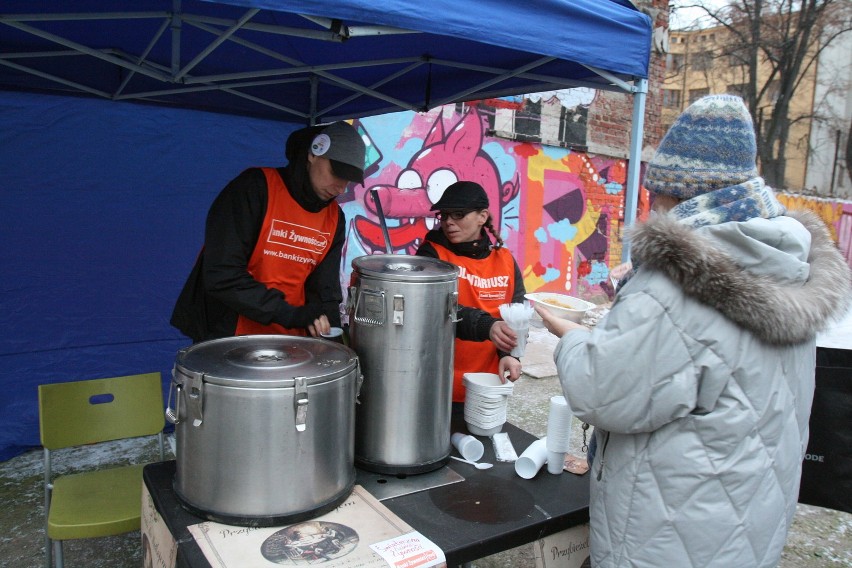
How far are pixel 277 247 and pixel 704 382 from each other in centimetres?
158

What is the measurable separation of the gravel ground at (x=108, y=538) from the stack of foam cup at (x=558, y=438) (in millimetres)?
454

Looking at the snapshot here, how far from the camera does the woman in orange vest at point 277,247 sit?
205 cm

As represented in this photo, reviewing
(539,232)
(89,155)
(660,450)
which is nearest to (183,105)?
(89,155)

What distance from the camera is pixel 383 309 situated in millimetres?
1655

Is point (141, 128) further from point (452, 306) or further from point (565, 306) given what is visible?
point (565, 306)

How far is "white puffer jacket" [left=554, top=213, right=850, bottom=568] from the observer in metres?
1.23

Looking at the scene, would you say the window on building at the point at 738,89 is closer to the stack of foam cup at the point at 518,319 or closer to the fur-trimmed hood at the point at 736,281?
the stack of foam cup at the point at 518,319

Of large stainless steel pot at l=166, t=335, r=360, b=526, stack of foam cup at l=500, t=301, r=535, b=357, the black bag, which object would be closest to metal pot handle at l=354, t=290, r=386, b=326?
large stainless steel pot at l=166, t=335, r=360, b=526

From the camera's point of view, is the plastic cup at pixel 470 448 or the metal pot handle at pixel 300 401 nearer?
the metal pot handle at pixel 300 401

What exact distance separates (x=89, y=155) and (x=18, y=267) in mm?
756

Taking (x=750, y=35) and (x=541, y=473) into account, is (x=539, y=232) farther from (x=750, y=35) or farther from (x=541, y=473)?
(x=750, y=35)

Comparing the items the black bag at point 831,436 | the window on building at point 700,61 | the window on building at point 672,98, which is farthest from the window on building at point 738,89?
the black bag at point 831,436

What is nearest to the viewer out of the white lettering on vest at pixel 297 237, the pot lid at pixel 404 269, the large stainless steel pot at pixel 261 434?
the large stainless steel pot at pixel 261 434

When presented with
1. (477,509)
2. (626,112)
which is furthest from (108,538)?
(626,112)
